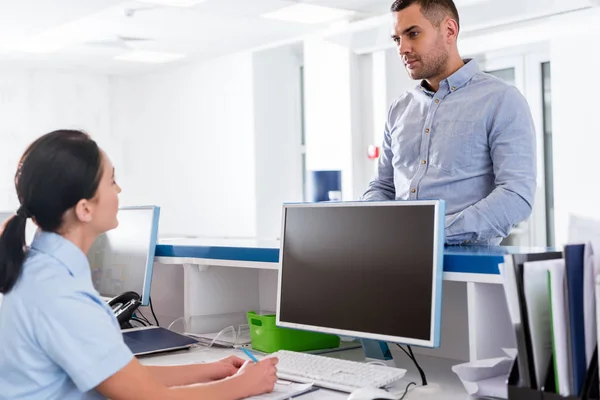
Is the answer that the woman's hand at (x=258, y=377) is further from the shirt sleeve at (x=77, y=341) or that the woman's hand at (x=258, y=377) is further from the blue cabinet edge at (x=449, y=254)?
the blue cabinet edge at (x=449, y=254)

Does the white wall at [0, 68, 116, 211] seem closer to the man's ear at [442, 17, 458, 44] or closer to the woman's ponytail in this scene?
the man's ear at [442, 17, 458, 44]

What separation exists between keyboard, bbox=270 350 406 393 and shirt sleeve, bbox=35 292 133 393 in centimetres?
49

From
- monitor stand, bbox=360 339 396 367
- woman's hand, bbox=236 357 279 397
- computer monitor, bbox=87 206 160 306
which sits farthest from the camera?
computer monitor, bbox=87 206 160 306

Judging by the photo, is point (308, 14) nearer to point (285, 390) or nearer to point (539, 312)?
point (285, 390)

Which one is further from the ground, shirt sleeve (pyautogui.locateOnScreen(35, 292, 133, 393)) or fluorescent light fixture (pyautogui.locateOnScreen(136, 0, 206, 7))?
fluorescent light fixture (pyautogui.locateOnScreen(136, 0, 206, 7))

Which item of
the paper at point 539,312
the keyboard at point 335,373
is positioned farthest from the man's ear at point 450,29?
the paper at point 539,312

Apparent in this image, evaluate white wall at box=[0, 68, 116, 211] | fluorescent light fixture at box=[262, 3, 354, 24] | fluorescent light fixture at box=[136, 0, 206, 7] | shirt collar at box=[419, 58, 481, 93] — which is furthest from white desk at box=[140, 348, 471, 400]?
white wall at box=[0, 68, 116, 211]

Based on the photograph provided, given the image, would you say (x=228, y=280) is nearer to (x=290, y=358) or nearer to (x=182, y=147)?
(x=290, y=358)

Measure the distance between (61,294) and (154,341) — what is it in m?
0.89

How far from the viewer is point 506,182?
197 cm

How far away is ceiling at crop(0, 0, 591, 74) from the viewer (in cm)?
574

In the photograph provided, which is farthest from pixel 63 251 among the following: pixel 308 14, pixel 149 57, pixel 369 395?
pixel 149 57

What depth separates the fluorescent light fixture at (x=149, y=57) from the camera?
773 centimetres

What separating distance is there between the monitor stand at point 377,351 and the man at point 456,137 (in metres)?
0.30
